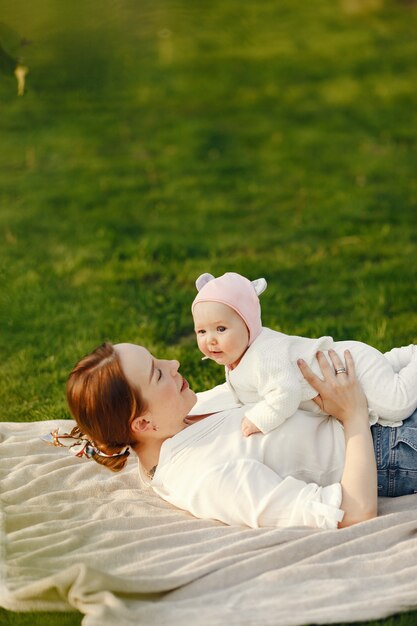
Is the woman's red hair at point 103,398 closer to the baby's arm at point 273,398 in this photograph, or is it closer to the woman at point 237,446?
the woman at point 237,446

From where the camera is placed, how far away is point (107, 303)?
6.05 m

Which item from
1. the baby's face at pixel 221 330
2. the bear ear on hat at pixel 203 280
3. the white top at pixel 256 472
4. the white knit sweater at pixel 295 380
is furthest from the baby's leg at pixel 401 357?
the bear ear on hat at pixel 203 280

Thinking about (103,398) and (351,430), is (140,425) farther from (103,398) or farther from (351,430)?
(351,430)

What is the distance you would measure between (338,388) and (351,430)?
172 mm

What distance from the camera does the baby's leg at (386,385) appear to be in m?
3.48

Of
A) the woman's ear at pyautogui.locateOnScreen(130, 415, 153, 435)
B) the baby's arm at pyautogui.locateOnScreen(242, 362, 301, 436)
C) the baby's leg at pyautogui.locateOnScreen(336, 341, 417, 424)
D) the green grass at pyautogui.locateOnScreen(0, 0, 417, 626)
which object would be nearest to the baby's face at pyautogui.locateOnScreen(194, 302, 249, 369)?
the baby's arm at pyautogui.locateOnScreen(242, 362, 301, 436)

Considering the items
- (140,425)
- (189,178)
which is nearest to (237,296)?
(140,425)

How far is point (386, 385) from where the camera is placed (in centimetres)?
353

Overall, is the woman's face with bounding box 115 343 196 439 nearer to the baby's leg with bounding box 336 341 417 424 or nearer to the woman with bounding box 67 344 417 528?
the woman with bounding box 67 344 417 528

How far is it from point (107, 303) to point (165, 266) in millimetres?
732

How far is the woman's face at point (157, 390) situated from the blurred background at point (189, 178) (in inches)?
43.1

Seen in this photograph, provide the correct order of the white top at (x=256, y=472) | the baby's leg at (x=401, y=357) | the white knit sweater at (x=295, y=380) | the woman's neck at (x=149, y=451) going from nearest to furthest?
the white top at (x=256, y=472)
the white knit sweater at (x=295, y=380)
the woman's neck at (x=149, y=451)
the baby's leg at (x=401, y=357)

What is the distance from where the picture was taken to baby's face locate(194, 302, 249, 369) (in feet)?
11.4

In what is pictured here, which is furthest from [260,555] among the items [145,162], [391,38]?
[391,38]
